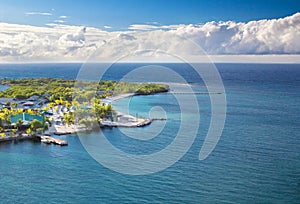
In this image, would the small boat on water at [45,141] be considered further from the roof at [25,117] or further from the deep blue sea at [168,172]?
the roof at [25,117]

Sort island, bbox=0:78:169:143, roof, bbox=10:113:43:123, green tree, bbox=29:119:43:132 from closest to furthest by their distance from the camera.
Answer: green tree, bbox=29:119:43:132
island, bbox=0:78:169:143
roof, bbox=10:113:43:123

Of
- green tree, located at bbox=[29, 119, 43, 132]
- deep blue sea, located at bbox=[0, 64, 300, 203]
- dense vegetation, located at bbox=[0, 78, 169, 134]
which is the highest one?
dense vegetation, located at bbox=[0, 78, 169, 134]

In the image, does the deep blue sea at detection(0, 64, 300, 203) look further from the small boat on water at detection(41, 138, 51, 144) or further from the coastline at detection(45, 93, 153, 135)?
the coastline at detection(45, 93, 153, 135)

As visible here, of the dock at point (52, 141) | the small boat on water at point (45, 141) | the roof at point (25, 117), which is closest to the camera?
the dock at point (52, 141)

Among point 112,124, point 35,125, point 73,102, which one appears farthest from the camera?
point 73,102

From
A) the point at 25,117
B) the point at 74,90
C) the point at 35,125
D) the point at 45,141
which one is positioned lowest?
the point at 45,141

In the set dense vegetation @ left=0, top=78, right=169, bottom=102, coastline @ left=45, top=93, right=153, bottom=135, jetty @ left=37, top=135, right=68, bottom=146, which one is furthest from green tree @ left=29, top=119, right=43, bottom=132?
dense vegetation @ left=0, top=78, right=169, bottom=102

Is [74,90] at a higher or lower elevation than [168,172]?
higher

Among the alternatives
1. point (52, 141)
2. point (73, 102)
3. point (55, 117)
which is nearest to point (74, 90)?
point (73, 102)

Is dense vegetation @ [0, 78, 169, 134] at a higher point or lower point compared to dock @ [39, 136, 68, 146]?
higher

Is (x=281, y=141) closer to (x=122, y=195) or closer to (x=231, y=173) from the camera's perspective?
(x=231, y=173)

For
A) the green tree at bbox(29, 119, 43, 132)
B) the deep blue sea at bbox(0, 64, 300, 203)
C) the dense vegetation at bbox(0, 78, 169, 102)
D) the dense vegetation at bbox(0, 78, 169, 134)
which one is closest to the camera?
the deep blue sea at bbox(0, 64, 300, 203)

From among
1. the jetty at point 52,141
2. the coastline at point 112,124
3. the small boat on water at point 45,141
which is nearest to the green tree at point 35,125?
the coastline at point 112,124

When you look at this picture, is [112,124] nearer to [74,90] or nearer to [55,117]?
[55,117]
